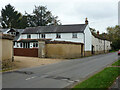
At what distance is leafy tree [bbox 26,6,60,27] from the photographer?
67938mm

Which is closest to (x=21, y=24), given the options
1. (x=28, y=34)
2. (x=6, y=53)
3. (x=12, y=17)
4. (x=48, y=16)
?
(x=12, y=17)

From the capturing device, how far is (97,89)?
7203 mm

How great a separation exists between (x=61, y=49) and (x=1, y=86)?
18815 mm

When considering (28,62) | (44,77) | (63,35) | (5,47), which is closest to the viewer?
(44,77)

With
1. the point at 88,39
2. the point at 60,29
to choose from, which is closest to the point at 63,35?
the point at 60,29

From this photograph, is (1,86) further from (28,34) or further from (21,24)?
(21,24)

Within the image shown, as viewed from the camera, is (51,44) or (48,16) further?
(48,16)

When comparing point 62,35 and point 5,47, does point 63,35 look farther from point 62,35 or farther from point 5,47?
point 5,47

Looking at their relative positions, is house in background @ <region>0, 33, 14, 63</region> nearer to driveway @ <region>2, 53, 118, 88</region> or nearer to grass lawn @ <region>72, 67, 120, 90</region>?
driveway @ <region>2, 53, 118, 88</region>

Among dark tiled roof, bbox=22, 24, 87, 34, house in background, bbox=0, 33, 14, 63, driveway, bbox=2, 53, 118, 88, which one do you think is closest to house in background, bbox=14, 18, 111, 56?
dark tiled roof, bbox=22, 24, 87, 34

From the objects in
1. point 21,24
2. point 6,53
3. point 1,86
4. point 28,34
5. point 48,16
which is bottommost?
point 1,86

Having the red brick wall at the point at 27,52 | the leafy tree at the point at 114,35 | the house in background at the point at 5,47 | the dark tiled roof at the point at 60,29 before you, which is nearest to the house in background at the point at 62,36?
the dark tiled roof at the point at 60,29

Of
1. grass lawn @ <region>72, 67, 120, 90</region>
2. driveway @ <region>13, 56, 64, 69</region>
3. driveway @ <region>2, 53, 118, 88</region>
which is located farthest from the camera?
driveway @ <region>13, 56, 64, 69</region>

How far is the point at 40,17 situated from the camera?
68.5 m
